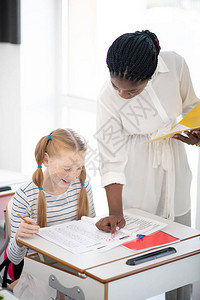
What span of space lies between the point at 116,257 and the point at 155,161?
1.72ft

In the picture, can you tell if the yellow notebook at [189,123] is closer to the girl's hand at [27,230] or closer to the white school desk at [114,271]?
the white school desk at [114,271]

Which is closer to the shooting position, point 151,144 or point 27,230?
point 27,230

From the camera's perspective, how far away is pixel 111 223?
6.64ft

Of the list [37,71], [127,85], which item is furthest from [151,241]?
[37,71]

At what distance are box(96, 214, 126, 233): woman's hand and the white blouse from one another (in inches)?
6.0

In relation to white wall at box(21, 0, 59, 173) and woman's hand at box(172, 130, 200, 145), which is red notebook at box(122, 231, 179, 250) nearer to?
woman's hand at box(172, 130, 200, 145)

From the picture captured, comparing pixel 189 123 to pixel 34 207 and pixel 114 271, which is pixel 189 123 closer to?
pixel 114 271

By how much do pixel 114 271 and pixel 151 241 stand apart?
29 cm

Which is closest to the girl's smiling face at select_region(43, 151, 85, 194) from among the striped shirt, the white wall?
the striped shirt

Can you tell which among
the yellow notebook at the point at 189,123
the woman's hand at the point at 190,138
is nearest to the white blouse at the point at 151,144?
the woman's hand at the point at 190,138

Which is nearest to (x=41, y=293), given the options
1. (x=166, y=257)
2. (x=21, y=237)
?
(x=21, y=237)

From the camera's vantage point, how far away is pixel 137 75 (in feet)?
5.96

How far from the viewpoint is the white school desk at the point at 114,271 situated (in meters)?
1.67

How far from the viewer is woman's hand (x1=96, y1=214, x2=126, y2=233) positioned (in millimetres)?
2020
